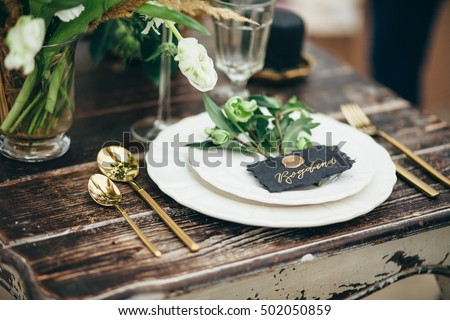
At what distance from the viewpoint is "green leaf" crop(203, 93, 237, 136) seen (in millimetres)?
881

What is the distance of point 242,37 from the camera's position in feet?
3.52

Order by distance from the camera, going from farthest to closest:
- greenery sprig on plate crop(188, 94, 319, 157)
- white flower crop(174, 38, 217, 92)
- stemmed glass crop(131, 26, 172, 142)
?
stemmed glass crop(131, 26, 172, 142), greenery sprig on plate crop(188, 94, 319, 157), white flower crop(174, 38, 217, 92)

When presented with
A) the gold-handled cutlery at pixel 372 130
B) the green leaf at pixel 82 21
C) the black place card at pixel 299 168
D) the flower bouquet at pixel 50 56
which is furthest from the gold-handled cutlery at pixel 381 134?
the green leaf at pixel 82 21

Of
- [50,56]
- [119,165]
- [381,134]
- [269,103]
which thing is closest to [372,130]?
[381,134]

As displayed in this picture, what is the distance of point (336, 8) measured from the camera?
270cm

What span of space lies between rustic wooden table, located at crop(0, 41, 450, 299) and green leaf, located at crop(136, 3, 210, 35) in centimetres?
24

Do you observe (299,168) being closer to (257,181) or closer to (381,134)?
(257,181)

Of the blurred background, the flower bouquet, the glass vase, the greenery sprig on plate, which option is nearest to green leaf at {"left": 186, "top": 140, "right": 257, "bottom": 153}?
the greenery sprig on plate

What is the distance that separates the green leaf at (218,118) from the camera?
88cm

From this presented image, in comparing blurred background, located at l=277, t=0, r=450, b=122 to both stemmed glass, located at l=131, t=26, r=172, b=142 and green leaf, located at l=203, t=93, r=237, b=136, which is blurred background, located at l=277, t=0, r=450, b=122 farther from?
green leaf, located at l=203, t=93, r=237, b=136

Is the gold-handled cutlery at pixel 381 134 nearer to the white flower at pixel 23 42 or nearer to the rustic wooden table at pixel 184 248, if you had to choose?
the rustic wooden table at pixel 184 248

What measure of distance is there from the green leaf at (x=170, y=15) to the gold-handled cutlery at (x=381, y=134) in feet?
1.27

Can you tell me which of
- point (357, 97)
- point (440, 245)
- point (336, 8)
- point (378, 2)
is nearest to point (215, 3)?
point (357, 97)

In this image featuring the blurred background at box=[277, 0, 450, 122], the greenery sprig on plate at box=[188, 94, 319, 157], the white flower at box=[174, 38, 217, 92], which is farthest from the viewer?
the blurred background at box=[277, 0, 450, 122]
